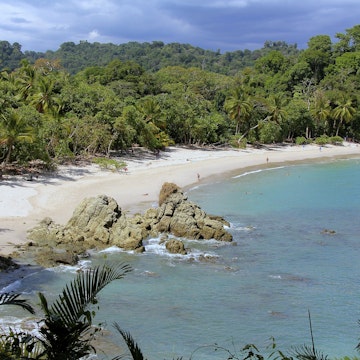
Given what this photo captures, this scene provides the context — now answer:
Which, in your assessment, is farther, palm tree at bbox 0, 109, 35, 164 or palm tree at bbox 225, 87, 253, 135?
palm tree at bbox 225, 87, 253, 135

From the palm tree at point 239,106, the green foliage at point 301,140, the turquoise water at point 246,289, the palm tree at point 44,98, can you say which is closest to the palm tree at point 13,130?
the palm tree at point 44,98

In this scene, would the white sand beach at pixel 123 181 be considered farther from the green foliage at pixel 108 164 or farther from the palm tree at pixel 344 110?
the palm tree at pixel 344 110

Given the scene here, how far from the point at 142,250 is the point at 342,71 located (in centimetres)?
7312

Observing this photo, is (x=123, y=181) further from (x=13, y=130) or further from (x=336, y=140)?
(x=336, y=140)

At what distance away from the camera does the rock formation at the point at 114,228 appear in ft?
74.4

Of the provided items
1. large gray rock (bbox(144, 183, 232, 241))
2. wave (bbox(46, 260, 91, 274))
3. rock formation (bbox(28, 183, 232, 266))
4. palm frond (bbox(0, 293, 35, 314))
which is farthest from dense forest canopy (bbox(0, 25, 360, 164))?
palm frond (bbox(0, 293, 35, 314))

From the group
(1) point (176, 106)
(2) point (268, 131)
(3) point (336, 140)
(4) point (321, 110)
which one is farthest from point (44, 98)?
(3) point (336, 140)

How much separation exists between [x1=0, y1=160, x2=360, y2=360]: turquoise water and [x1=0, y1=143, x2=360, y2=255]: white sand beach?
6.02 meters

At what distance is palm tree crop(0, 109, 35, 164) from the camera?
33.3m

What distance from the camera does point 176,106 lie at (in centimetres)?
5456

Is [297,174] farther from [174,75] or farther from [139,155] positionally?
[174,75]

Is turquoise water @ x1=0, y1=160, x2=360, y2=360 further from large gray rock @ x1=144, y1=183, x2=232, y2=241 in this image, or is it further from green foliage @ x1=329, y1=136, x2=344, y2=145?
green foliage @ x1=329, y1=136, x2=344, y2=145

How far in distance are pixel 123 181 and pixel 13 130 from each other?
9190mm

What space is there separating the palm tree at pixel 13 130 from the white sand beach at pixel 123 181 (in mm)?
2622
